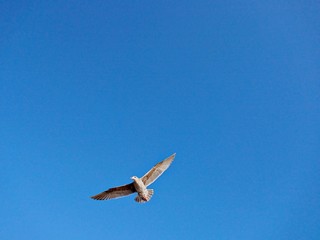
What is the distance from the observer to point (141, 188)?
16672 millimetres

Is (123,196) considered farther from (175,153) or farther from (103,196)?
(175,153)

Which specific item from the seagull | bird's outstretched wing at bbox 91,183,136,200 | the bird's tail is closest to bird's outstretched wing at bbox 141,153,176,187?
the seagull

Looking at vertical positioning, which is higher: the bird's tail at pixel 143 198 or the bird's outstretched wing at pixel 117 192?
the bird's outstretched wing at pixel 117 192

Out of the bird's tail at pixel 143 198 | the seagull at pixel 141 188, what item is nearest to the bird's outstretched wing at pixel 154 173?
the seagull at pixel 141 188

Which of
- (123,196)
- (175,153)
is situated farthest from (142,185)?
(175,153)

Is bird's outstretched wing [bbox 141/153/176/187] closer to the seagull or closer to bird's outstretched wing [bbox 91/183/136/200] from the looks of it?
the seagull

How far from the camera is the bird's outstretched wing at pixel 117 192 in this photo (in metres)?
16.9

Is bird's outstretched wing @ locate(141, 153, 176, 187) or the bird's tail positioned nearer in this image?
bird's outstretched wing @ locate(141, 153, 176, 187)

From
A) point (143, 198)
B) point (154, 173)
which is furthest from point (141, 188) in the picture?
point (154, 173)

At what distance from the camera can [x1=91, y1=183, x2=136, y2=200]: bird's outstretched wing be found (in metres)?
16.9

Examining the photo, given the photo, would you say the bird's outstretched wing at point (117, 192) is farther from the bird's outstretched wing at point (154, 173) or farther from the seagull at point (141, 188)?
the bird's outstretched wing at point (154, 173)

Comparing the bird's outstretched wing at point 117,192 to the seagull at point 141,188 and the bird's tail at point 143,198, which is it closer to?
the seagull at point 141,188

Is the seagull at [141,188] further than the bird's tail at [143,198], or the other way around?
the bird's tail at [143,198]

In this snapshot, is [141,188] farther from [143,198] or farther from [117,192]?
[117,192]
